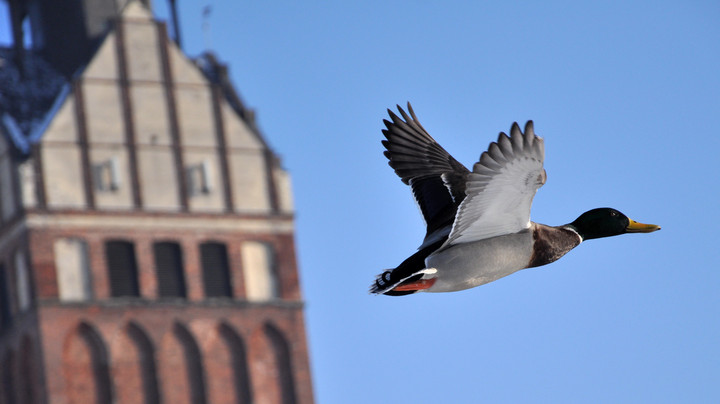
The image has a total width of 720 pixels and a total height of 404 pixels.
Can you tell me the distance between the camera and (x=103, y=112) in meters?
54.8

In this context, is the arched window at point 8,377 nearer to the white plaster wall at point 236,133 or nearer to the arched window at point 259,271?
the arched window at point 259,271

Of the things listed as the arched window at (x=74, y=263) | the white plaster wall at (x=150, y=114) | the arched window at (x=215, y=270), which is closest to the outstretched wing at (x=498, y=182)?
the arched window at (x=74, y=263)

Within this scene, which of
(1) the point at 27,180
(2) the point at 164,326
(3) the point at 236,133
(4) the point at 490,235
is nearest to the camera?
(4) the point at 490,235

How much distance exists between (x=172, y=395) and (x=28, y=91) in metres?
9.97

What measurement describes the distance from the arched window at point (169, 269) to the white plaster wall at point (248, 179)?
2.37 meters

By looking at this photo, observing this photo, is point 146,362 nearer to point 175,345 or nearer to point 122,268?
point 175,345

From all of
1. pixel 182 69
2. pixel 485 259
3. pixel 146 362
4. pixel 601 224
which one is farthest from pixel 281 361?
pixel 485 259

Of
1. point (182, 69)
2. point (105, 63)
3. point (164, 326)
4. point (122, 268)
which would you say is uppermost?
point (105, 63)

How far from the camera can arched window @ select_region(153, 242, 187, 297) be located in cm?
5556

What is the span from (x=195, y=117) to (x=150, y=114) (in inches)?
56.6

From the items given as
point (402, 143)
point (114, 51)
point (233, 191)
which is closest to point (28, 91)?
point (114, 51)

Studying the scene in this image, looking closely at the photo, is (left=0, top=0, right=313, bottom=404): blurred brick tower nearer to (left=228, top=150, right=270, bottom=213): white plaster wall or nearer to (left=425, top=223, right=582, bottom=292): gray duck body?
(left=228, top=150, right=270, bottom=213): white plaster wall

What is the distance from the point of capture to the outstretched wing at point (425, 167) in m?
11.9

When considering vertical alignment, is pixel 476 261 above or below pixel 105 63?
below
